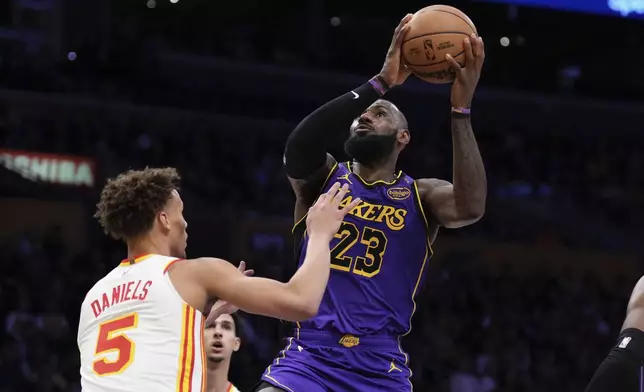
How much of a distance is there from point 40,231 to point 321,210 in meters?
9.11

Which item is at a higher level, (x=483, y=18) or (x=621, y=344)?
(x=483, y=18)

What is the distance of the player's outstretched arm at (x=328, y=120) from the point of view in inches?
177

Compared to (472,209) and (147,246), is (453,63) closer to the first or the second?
(472,209)

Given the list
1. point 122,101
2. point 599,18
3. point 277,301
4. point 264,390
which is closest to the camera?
point 277,301

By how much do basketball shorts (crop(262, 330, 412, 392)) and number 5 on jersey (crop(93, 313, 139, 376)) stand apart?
3.03 feet

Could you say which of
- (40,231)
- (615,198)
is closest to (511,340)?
(615,198)

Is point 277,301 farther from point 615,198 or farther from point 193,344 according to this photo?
point 615,198

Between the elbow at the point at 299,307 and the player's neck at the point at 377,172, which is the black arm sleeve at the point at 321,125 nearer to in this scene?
the player's neck at the point at 377,172

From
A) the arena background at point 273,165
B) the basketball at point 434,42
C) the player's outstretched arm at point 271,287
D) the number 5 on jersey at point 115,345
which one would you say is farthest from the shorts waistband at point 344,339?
the arena background at point 273,165

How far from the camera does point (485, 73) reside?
18578mm

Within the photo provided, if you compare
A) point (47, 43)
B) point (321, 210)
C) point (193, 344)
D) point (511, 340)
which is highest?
point (47, 43)

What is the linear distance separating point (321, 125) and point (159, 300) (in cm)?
125

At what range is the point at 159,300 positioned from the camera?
3637 mm

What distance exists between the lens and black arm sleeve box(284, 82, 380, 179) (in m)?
4.49
